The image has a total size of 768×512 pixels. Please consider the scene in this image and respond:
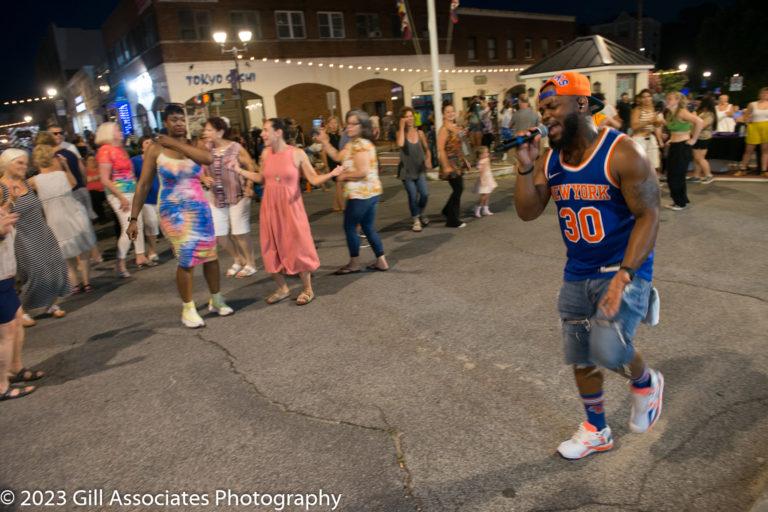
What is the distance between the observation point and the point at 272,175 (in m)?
5.46

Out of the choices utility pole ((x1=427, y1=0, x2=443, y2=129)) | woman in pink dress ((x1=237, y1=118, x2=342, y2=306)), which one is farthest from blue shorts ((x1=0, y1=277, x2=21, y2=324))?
utility pole ((x1=427, y1=0, x2=443, y2=129))

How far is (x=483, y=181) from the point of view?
354 inches

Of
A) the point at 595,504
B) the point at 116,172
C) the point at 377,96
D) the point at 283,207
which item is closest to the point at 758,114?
the point at 283,207

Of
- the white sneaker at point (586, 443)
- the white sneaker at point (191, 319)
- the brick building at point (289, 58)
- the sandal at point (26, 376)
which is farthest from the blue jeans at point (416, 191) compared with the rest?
the brick building at point (289, 58)

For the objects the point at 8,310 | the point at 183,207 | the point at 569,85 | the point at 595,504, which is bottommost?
the point at 595,504

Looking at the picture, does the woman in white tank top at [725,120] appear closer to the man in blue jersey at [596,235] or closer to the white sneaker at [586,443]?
the man in blue jersey at [596,235]

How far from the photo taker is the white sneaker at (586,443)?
278 centimetres

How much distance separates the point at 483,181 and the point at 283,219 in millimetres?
4515

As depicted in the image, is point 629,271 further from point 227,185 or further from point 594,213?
point 227,185

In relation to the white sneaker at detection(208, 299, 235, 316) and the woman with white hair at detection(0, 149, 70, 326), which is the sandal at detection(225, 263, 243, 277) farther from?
the woman with white hair at detection(0, 149, 70, 326)

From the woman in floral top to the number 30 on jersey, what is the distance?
11.9ft

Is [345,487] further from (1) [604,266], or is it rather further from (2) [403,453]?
(1) [604,266]

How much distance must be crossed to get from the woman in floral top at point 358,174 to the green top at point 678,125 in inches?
201

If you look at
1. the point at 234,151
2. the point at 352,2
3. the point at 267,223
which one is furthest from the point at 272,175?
the point at 352,2
